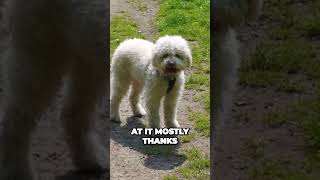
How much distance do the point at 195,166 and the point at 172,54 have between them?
755 mm

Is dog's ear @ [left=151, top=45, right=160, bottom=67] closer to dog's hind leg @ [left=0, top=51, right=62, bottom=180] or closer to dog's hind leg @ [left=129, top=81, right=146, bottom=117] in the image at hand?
dog's hind leg @ [left=129, top=81, right=146, bottom=117]

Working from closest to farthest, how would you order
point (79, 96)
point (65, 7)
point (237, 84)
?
point (65, 7) → point (79, 96) → point (237, 84)

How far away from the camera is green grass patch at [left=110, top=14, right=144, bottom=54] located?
4.93 m

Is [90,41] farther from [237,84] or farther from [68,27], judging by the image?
[237,84]

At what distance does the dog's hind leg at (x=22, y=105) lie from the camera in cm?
391

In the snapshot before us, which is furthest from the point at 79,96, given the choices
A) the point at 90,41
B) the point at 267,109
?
the point at 267,109

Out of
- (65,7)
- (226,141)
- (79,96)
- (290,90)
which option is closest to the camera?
(65,7)

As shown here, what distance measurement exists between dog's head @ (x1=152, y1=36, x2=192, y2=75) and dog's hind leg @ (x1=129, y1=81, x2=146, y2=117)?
46cm

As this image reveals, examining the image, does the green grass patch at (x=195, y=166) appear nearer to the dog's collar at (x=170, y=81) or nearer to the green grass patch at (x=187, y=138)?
the green grass patch at (x=187, y=138)

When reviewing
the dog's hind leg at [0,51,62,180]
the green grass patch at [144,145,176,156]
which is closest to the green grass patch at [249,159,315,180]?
the green grass patch at [144,145,176,156]

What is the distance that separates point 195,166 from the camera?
4.17 m

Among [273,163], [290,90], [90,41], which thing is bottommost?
[273,163]

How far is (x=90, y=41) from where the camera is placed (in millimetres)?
3828

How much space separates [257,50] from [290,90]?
0.48 metres
